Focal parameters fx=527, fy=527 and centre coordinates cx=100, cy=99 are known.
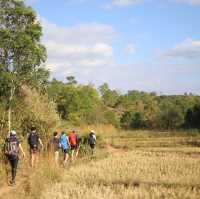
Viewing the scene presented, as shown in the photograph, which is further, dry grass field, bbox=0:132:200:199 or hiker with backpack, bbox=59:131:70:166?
hiker with backpack, bbox=59:131:70:166

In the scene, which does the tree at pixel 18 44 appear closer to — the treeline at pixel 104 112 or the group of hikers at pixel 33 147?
the group of hikers at pixel 33 147

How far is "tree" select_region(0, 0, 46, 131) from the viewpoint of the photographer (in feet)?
105

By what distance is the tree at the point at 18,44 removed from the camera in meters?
32.0

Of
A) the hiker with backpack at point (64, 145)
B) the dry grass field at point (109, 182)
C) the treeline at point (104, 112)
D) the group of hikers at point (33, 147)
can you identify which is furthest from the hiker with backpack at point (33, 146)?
the treeline at point (104, 112)

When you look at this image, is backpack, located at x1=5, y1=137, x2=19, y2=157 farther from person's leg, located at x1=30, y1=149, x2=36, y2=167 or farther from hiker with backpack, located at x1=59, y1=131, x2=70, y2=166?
hiker with backpack, located at x1=59, y1=131, x2=70, y2=166

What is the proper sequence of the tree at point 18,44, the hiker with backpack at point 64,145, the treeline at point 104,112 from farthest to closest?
the treeline at point 104,112 < the tree at point 18,44 < the hiker with backpack at point 64,145

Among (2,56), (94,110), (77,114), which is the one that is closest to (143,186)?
(2,56)


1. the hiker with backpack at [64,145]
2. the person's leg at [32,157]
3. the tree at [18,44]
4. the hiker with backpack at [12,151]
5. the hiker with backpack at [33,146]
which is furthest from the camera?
the tree at [18,44]

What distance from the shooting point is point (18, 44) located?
105 feet

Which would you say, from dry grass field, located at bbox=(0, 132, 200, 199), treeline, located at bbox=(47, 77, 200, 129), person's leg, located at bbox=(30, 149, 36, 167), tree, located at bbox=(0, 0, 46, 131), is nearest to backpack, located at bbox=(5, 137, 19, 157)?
dry grass field, located at bbox=(0, 132, 200, 199)

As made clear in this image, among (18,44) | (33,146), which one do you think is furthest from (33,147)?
(18,44)

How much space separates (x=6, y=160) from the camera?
18.6m

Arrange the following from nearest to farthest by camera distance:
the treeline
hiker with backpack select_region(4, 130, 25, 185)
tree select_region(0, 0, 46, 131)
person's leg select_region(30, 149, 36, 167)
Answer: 1. hiker with backpack select_region(4, 130, 25, 185)
2. person's leg select_region(30, 149, 36, 167)
3. tree select_region(0, 0, 46, 131)
4. the treeline

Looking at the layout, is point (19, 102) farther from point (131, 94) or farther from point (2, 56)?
point (131, 94)
